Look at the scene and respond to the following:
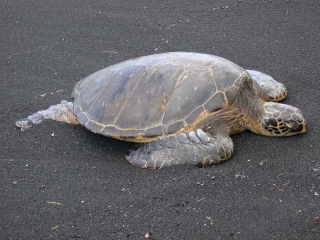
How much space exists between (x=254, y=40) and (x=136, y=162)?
8.73 feet

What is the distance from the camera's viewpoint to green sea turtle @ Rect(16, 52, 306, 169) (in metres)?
3.34

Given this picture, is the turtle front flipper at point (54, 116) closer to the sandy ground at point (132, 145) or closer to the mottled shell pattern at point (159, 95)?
the sandy ground at point (132, 145)

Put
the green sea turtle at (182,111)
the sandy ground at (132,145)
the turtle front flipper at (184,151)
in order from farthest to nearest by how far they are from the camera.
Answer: the green sea turtle at (182,111)
the turtle front flipper at (184,151)
the sandy ground at (132,145)

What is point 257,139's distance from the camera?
11.6 feet

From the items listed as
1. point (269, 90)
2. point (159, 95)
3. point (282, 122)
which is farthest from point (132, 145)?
point (269, 90)

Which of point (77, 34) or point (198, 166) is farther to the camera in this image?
point (77, 34)

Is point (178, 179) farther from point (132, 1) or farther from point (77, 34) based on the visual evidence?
point (132, 1)

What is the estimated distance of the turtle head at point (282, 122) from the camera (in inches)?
134

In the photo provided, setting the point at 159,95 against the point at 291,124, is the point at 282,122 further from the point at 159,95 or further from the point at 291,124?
the point at 159,95

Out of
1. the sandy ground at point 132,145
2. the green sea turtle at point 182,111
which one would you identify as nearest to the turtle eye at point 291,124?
the green sea turtle at point 182,111

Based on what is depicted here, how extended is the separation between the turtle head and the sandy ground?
0.07m

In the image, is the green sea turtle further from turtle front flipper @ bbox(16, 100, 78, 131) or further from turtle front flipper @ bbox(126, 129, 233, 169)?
turtle front flipper @ bbox(16, 100, 78, 131)

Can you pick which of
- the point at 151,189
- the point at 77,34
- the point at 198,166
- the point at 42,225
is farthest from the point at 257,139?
the point at 77,34

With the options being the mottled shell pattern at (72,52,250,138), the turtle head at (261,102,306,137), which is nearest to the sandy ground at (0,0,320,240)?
A: the turtle head at (261,102,306,137)
